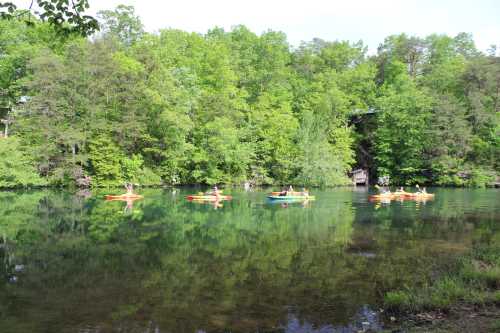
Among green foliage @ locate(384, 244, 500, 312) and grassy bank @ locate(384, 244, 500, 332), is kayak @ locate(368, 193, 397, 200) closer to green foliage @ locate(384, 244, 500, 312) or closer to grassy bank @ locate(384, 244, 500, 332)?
green foliage @ locate(384, 244, 500, 312)

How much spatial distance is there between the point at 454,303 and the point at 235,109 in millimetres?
43570

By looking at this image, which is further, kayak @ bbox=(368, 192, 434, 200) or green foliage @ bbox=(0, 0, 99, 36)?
kayak @ bbox=(368, 192, 434, 200)

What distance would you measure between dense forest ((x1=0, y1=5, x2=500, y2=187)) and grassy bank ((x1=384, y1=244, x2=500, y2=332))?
121 ft

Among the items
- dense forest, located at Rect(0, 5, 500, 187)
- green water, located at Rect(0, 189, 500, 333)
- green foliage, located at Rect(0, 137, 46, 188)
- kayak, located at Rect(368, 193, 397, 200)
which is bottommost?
green water, located at Rect(0, 189, 500, 333)

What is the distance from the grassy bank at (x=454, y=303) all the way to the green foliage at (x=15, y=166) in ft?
123

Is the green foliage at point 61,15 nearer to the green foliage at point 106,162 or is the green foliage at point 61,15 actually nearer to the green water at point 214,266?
the green water at point 214,266

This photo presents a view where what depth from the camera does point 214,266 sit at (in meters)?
12.4

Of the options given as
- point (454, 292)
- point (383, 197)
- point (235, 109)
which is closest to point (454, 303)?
point (454, 292)

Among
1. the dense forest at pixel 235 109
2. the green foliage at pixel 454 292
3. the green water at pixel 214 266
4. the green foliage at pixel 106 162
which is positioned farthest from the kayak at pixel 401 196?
the green foliage at pixel 454 292

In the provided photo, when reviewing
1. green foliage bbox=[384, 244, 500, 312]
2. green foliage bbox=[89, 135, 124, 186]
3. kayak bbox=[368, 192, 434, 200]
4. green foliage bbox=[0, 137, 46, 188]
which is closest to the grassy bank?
green foliage bbox=[384, 244, 500, 312]

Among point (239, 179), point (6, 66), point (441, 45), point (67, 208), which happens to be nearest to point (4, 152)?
point (6, 66)

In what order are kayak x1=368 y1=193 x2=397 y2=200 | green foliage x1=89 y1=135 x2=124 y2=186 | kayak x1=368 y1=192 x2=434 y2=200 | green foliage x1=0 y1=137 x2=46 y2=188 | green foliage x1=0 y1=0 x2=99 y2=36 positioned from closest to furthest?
green foliage x1=0 y1=0 x2=99 y2=36, kayak x1=368 y1=193 x2=397 y2=200, kayak x1=368 y1=192 x2=434 y2=200, green foliage x1=0 y1=137 x2=46 y2=188, green foliage x1=89 y1=135 x2=124 y2=186

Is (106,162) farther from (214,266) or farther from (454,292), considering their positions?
(454,292)

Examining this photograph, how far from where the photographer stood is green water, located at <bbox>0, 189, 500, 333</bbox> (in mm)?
8398
